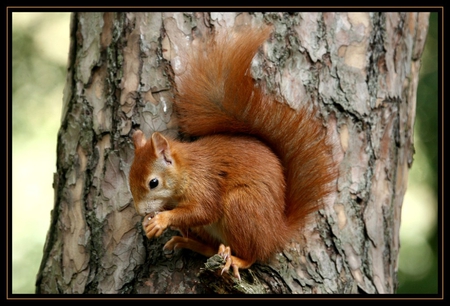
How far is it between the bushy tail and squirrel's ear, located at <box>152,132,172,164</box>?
15 centimetres

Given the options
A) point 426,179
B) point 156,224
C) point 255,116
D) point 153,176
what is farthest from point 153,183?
point 426,179

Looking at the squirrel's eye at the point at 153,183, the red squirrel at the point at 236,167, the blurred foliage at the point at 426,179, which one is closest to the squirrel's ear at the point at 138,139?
the red squirrel at the point at 236,167

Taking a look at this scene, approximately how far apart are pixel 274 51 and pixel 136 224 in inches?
29.4

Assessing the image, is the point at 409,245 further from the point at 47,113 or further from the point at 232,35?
the point at 47,113

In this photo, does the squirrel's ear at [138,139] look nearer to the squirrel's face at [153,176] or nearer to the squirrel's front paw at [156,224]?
the squirrel's face at [153,176]

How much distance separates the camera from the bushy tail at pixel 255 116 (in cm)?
157

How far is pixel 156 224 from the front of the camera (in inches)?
59.4

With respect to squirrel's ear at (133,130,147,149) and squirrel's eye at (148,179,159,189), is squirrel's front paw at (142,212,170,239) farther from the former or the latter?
squirrel's ear at (133,130,147,149)

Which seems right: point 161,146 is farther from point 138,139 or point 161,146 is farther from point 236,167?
point 236,167

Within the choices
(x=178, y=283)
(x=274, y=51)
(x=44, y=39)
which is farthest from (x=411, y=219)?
(x=44, y=39)

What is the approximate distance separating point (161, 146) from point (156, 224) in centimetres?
24

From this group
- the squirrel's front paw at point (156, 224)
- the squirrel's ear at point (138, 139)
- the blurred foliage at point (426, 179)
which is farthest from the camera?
the blurred foliage at point (426, 179)

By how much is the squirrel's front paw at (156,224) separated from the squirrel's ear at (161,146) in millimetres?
173

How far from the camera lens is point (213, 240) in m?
1.73
